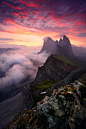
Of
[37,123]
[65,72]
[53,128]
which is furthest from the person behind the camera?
[65,72]

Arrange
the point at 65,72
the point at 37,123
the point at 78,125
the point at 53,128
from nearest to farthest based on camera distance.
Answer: the point at 78,125
the point at 53,128
the point at 37,123
the point at 65,72

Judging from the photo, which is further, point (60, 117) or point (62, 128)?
point (60, 117)

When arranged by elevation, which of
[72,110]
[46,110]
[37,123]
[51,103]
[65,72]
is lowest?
[65,72]

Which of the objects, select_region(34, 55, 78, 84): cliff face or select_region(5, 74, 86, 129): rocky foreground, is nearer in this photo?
select_region(5, 74, 86, 129): rocky foreground

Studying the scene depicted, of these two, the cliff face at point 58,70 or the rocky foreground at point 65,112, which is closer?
the rocky foreground at point 65,112

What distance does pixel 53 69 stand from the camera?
84.7 m

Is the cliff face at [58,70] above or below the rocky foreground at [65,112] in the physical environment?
below

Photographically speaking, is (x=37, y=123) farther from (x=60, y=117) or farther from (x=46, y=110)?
(x=60, y=117)

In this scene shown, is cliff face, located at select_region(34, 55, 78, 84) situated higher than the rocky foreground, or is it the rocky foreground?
the rocky foreground

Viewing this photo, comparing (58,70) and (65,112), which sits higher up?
(65,112)

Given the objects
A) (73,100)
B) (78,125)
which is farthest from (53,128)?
(73,100)

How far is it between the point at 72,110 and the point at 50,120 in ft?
20.3

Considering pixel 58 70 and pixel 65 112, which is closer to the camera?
pixel 65 112

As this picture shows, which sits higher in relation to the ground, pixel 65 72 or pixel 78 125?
pixel 78 125
